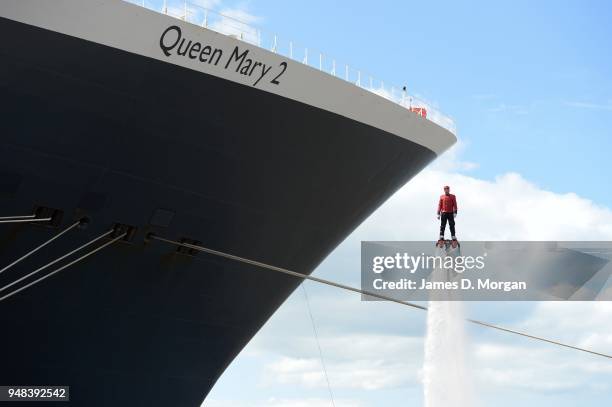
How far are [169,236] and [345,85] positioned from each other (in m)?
4.41

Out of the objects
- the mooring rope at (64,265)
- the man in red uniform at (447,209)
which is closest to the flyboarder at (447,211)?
the man in red uniform at (447,209)

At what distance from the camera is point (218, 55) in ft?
52.3

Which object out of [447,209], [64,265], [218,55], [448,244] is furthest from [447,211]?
[64,265]

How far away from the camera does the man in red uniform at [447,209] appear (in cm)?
1808

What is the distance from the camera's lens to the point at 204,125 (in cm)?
1628

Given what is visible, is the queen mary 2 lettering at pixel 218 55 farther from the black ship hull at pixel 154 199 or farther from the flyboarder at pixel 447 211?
the flyboarder at pixel 447 211

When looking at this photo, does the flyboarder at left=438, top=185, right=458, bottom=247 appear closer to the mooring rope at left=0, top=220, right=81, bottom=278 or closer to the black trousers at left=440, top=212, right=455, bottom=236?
the black trousers at left=440, top=212, right=455, bottom=236

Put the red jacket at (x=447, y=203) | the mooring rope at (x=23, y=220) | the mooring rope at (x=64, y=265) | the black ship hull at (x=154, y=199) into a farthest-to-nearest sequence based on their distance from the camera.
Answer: the red jacket at (x=447, y=203) < the mooring rope at (x=64, y=265) < the mooring rope at (x=23, y=220) < the black ship hull at (x=154, y=199)

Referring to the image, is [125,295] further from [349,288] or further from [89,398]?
[349,288]

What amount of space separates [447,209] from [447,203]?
118mm

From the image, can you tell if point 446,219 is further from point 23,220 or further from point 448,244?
point 23,220

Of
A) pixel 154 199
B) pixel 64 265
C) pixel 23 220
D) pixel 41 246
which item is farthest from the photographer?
pixel 154 199

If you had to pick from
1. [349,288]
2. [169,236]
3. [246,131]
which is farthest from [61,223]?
[349,288]

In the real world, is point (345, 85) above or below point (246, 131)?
above
